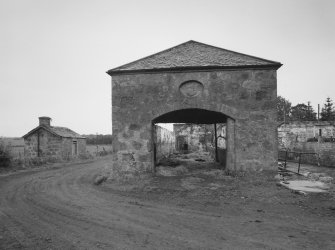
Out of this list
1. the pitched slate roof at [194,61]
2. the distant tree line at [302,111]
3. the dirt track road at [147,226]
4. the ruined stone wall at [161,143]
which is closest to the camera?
the dirt track road at [147,226]

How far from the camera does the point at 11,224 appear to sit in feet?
16.9

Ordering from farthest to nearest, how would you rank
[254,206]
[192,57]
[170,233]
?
[192,57]
[254,206]
[170,233]

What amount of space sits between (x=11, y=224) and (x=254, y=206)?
18.8 feet

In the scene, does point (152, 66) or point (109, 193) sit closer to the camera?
point (109, 193)

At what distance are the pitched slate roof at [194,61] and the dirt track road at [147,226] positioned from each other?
223 inches

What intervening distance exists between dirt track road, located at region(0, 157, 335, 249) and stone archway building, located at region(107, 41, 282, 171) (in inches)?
142

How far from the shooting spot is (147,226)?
495 cm

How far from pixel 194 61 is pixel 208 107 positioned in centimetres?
212

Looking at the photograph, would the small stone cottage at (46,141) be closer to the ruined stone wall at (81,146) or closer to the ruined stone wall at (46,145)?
the ruined stone wall at (46,145)

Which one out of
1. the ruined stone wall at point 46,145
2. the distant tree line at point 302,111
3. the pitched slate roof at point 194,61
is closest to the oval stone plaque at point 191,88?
the pitched slate roof at point 194,61

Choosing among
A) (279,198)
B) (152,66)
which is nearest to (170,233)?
(279,198)

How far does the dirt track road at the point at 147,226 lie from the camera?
409cm

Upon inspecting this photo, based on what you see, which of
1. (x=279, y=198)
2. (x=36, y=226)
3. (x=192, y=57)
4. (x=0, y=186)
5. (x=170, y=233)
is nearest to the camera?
(x=170, y=233)

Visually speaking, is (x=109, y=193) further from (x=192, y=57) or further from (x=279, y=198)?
(x=192, y=57)
